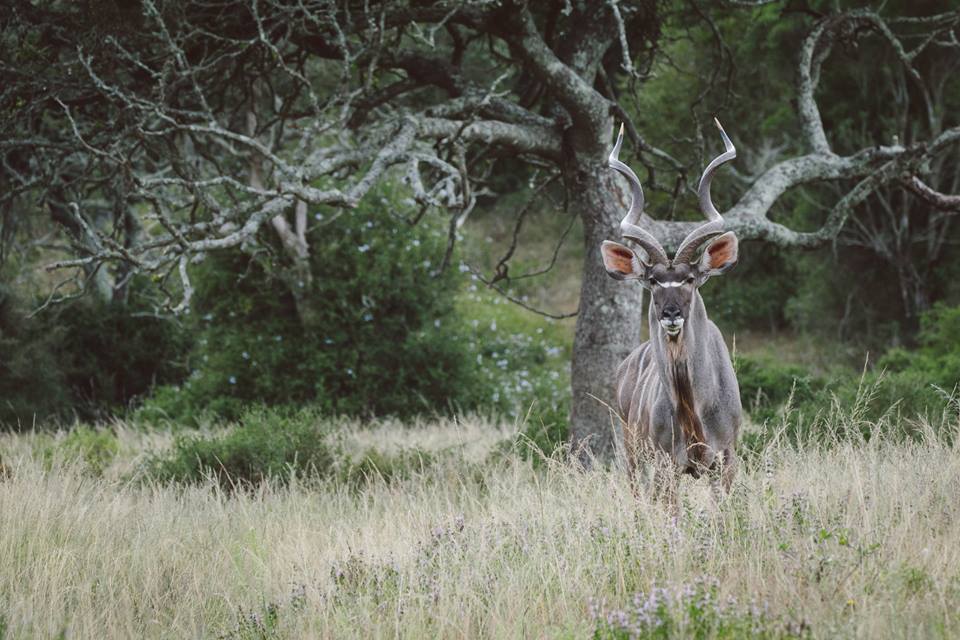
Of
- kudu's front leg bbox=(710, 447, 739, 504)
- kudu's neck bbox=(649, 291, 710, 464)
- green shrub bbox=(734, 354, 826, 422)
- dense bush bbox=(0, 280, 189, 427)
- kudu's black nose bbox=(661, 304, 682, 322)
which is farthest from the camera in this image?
dense bush bbox=(0, 280, 189, 427)

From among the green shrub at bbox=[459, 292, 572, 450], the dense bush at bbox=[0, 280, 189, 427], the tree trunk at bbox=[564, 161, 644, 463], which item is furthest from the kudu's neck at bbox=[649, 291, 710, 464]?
the dense bush at bbox=[0, 280, 189, 427]

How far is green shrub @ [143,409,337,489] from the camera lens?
9055 mm

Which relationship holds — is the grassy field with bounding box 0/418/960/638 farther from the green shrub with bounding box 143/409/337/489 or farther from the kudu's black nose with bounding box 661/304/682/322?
the green shrub with bounding box 143/409/337/489

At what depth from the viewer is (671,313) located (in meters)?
6.07

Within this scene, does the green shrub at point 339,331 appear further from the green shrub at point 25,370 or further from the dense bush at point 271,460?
the dense bush at point 271,460

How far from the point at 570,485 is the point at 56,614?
9.21 ft

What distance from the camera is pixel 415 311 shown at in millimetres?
14938

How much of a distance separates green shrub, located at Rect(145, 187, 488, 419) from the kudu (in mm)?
7647

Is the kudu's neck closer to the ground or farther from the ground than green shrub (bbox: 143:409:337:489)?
farther from the ground

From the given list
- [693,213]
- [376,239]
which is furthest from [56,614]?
[693,213]

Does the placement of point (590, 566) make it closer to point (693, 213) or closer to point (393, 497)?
point (393, 497)

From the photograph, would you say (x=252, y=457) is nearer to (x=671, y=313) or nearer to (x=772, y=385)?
(x=671, y=313)

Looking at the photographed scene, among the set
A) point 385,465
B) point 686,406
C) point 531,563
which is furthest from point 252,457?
point 531,563

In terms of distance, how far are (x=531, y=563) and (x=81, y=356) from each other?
13.7 metres
